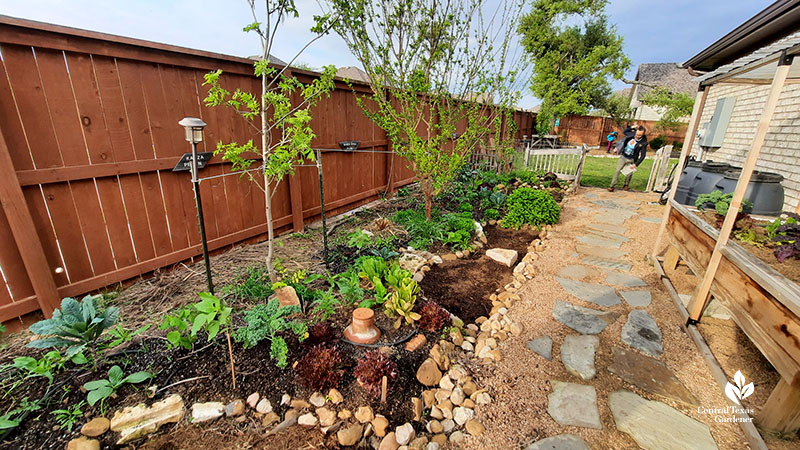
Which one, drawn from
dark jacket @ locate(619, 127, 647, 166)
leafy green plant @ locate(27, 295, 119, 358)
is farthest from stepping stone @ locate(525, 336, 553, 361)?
dark jacket @ locate(619, 127, 647, 166)

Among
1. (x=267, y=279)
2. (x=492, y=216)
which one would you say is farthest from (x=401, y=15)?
(x=267, y=279)

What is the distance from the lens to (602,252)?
402 cm

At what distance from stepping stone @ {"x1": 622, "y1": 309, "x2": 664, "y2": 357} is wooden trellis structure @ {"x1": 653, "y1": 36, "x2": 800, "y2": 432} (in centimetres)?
30

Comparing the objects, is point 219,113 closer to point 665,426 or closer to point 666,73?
point 665,426

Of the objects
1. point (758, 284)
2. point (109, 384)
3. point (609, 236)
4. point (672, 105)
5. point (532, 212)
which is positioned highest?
point (672, 105)

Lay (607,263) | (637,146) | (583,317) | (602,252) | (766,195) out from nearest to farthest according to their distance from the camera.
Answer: (583,317), (766,195), (607,263), (602,252), (637,146)

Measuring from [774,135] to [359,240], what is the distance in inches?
246

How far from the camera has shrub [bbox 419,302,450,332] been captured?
89.9 inches

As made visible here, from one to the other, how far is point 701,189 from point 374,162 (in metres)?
5.00

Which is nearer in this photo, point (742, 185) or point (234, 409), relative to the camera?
point (234, 409)

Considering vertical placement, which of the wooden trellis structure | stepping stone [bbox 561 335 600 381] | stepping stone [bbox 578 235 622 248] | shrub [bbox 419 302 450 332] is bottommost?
stepping stone [bbox 561 335 600 381]

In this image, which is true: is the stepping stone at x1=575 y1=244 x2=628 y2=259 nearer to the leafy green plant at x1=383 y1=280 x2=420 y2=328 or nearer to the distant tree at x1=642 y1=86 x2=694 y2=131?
the leafy green plant at x1=383 y1=280 x2=420 y2=328

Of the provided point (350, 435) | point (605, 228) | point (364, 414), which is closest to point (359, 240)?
point (364, 414)

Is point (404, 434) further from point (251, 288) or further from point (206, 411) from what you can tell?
point (251, 288)
